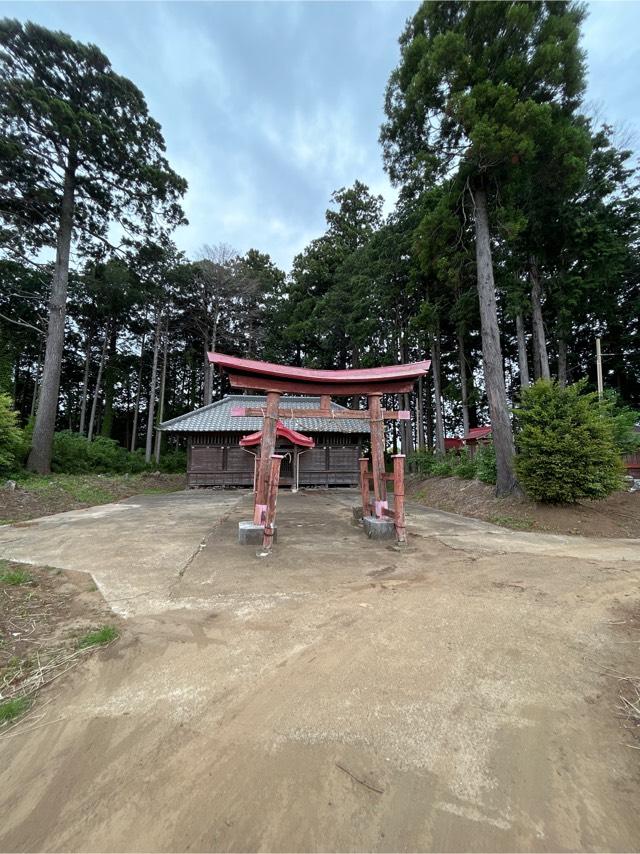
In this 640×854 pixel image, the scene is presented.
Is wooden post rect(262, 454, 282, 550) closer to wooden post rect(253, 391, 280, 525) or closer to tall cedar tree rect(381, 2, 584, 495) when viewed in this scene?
wooden post rect(253, 391, 280, 525)

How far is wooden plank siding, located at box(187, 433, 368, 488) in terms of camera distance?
14.8 meters

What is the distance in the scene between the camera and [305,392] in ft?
18.9

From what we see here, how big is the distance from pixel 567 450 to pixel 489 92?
859 cm

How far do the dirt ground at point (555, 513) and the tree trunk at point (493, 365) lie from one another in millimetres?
671

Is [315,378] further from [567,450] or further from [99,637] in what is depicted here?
[567,450]

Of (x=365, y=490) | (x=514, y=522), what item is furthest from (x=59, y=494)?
(x=514, y=522)

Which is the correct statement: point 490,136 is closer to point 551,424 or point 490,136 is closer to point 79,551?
point 551,424

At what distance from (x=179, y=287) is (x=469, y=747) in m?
25.0

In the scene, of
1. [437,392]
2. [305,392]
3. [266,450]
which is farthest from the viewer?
[437,392]

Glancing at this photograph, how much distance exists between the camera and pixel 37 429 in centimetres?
1172

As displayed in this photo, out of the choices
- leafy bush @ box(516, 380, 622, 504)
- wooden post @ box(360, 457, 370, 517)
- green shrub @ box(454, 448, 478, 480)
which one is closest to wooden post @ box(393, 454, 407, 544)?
wooden post @ box(360, 457, 370, 517)

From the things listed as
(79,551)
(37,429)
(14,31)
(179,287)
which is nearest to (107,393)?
(179,287)

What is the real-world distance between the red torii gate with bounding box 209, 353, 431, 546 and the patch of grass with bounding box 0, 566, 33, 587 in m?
2.59

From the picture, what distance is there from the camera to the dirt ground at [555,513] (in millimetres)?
6434
